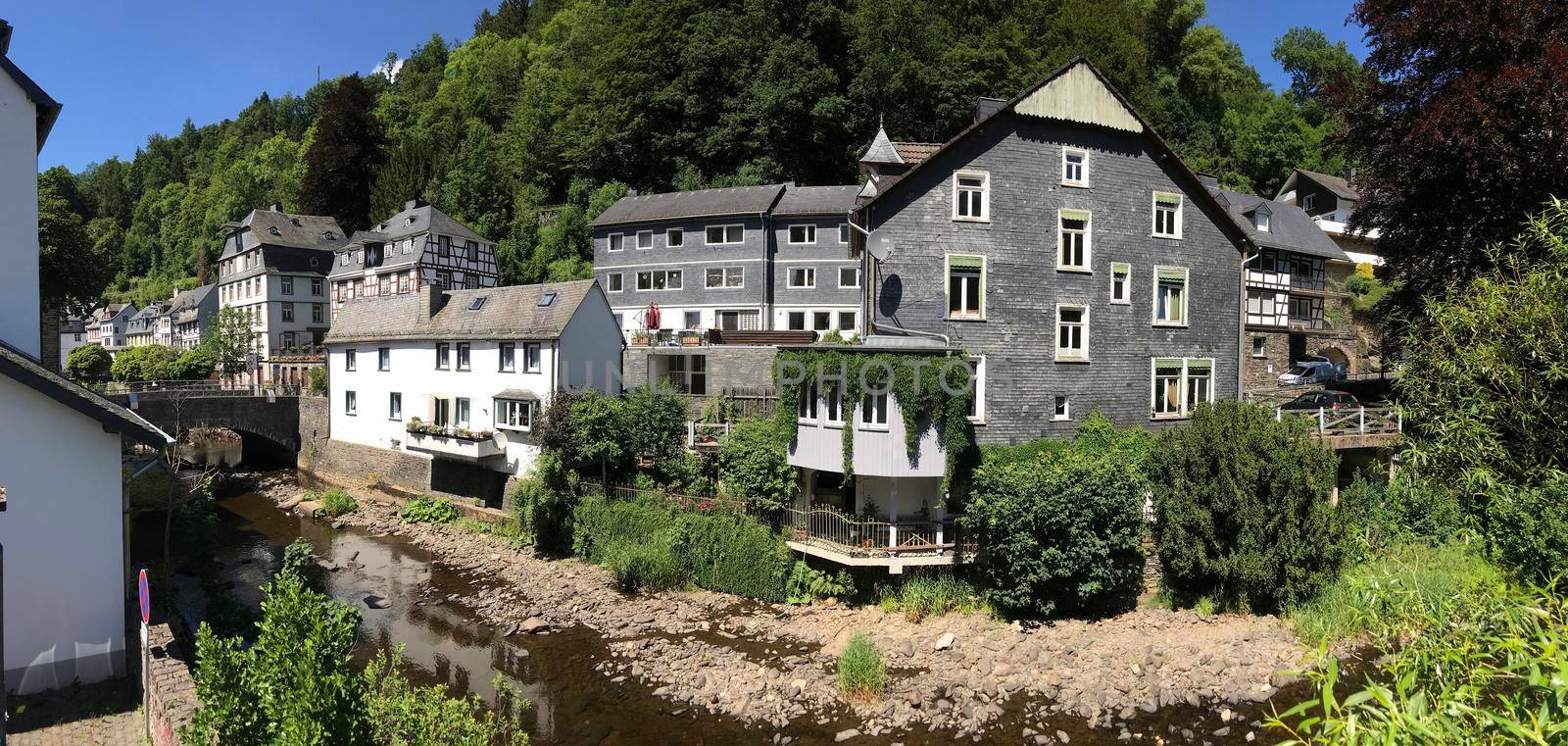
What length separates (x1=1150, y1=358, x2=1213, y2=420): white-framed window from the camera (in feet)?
76.0

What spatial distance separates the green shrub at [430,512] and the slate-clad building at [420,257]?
19.8 m

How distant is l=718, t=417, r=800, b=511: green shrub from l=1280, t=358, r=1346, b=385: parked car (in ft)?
82.7

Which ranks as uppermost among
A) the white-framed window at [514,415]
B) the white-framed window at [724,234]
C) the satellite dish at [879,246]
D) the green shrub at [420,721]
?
the white-framed window at [724,234]

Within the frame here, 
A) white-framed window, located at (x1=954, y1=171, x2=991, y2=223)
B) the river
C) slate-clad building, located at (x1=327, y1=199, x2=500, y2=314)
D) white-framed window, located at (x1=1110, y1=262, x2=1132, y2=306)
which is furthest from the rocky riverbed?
slate-clad building, located at (x1=327, y1=199, x2=500, y2=314)

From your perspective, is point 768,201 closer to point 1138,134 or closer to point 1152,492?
point 1138,134

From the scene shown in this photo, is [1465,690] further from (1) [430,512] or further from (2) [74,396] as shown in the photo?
(1) [430,512]

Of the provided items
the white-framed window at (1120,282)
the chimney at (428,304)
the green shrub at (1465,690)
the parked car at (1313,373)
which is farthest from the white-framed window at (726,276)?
the green shrub at (1465,690)

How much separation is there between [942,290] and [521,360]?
1577 centimetres

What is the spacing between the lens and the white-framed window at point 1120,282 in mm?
22500

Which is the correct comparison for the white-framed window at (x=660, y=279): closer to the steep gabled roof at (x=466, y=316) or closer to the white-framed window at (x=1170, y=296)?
the steep gabled roof at (x=466, y=316)

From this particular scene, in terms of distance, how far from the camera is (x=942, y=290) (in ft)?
69.3

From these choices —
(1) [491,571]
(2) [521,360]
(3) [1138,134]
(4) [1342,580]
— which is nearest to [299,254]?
(2) [521,360]

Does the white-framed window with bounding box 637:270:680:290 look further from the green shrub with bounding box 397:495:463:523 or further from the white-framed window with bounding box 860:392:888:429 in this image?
the white-framed window with bounding box 860:392:888:429

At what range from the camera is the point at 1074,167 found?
22.2 meters
